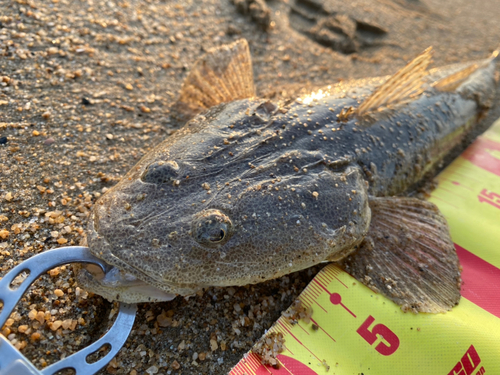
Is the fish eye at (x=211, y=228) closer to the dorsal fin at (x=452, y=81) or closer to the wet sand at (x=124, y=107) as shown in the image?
the wet sand at (x=124, y=107)

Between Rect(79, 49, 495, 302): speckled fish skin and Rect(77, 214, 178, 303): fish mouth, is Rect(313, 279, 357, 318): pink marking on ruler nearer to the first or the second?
Rect(79, 49, 495, 302): speckled fish skin

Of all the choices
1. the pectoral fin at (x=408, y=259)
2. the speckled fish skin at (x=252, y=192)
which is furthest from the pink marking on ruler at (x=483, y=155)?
the pectoral fin at (x=408, y=259)

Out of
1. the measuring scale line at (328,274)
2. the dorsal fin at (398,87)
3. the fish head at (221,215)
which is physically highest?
the dorsal fin at (398,87)

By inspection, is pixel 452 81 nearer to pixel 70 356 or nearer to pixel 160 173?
pixel 160 173

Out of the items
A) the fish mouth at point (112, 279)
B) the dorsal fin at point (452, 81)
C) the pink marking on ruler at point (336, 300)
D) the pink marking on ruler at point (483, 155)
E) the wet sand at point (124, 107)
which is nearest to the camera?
the fish mouth at point (112, 279)

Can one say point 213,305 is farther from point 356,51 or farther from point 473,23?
point 473,23

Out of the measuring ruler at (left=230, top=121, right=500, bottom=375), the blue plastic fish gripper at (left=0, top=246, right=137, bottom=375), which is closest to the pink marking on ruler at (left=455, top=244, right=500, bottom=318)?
the measuring ruler at (left=230, top=121, right=500, bottom=375)

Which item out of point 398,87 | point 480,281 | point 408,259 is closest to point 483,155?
point 398,87
